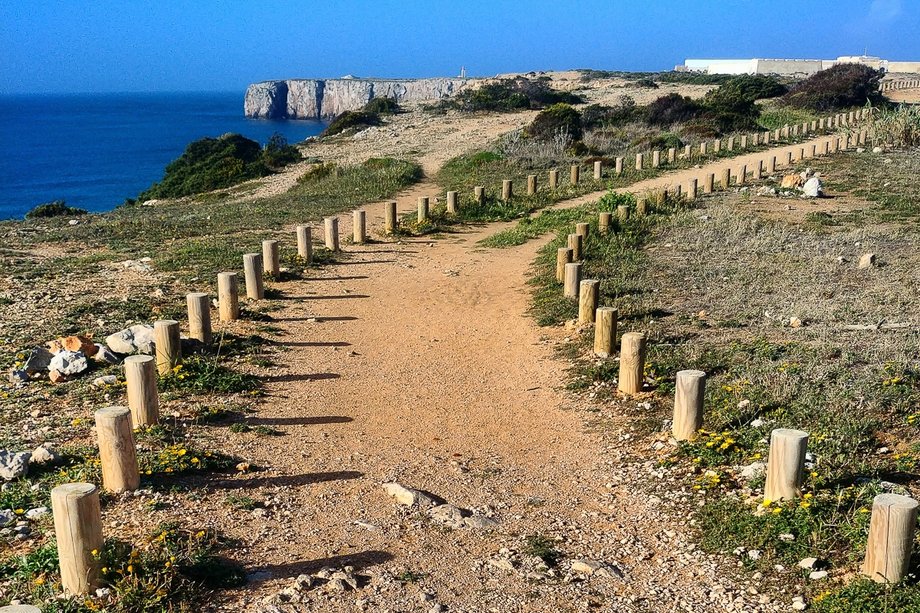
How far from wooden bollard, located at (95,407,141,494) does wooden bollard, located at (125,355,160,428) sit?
1.03 meters

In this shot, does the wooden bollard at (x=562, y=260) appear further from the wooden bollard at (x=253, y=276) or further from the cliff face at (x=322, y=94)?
the cliff face at (x=322, y=94)

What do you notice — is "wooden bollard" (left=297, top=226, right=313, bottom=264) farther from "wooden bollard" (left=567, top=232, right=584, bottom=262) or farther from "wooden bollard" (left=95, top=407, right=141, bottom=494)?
"wooden bollard" (left=95, top=407, right=141, bottom=494)

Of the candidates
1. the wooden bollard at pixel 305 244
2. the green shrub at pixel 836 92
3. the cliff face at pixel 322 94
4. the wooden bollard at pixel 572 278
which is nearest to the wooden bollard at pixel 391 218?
the wooden bollard at pixel 305 244

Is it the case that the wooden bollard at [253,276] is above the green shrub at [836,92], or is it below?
below

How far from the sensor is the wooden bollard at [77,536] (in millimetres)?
4508

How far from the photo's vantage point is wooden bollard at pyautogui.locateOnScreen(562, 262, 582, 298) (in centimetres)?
1104

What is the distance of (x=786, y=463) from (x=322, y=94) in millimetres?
135652

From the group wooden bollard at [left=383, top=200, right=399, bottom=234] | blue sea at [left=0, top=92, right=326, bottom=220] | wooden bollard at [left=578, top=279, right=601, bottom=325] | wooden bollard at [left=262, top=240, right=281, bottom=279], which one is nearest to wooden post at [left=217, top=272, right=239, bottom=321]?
wooden bollard at [left=262, top=240, right=281, bottom=279]

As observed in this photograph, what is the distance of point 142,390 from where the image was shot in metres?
6.77

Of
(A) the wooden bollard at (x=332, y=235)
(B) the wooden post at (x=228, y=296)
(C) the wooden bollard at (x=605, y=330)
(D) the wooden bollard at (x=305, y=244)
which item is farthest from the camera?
(A) the wooden bollard at (x=332, y=235)

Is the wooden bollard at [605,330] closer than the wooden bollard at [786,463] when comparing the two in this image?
No

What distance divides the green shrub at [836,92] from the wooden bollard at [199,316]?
39.5m

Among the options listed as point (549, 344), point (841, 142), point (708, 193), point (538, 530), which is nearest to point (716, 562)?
point (538, 530)

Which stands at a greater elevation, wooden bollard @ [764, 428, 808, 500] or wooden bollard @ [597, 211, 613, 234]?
wooden bollard @ [597, 211, 613, 234]
